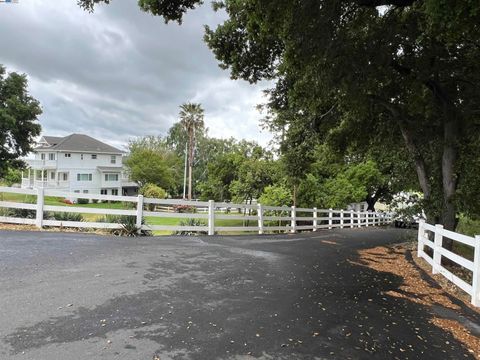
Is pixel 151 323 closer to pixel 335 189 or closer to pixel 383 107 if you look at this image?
pixel 383 107

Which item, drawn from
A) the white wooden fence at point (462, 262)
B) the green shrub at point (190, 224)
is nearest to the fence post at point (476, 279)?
the white wooden fence at point (462, 262)

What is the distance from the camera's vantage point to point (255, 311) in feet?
15.6

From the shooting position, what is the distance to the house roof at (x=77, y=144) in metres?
47.2

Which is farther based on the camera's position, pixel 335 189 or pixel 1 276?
pixel 335 189

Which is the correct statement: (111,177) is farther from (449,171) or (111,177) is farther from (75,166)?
(449,171)

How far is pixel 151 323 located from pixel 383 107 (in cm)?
1114

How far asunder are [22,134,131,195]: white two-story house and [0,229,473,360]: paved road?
42779 mm

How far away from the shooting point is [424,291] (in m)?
6.95

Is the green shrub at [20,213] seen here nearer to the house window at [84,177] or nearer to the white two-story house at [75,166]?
the white two-story house at [75,166]

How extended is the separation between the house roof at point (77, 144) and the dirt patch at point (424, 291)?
4448 centimetres

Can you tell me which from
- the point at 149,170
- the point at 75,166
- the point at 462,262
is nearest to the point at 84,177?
the point at 75,166

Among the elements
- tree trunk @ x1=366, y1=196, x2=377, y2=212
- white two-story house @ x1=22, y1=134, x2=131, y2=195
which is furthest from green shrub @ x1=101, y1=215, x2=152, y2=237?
white two-story house @ x1=22, y1=134, x2=131, y2=195

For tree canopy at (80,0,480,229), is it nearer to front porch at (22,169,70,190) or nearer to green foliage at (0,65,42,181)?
green foliage at (0,65,42,181)

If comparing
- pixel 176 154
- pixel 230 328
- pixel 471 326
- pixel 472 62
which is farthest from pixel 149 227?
pixel 176 154
